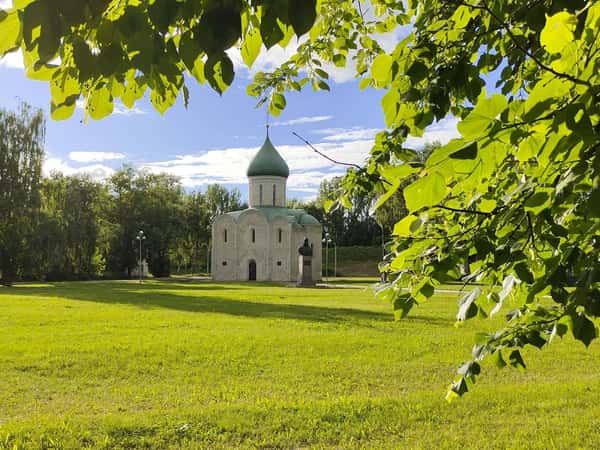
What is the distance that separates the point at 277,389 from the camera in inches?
251

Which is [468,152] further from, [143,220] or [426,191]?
[143,220]

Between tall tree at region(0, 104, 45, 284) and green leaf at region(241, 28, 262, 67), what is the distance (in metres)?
31.9

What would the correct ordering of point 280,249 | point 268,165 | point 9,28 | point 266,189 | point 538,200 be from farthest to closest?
1. point 266,189
2. point 268,165
3. point 280,249
4. point 538,200
5. point 9,28

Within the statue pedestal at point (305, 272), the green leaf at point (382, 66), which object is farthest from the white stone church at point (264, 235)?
the green leaf at point (382, 66)

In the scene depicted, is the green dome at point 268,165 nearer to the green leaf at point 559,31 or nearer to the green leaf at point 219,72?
the green leaf at point 219,72

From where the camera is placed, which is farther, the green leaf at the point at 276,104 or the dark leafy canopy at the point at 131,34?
the green leaf at the point at 276,104

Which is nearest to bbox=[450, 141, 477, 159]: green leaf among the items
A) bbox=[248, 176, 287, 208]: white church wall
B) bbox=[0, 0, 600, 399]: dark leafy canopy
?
bbox=[0, 0, 600, 399]: dark leafy canopy

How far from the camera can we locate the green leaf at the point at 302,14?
1277 millimetres

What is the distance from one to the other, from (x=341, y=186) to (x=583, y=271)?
1.99 meters

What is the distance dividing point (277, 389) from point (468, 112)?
4.99m

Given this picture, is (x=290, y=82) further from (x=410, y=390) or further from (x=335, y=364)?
(x=335, y=364)

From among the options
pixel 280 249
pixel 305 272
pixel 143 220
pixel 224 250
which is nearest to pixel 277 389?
pixel 305 272

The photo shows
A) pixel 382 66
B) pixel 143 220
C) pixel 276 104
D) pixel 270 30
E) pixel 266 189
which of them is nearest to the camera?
pixel 270 30

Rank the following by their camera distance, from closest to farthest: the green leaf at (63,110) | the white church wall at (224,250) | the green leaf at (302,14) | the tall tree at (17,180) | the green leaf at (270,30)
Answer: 1. the green leaf at (302,14)
2. the green leaf at (270,30)
3. the green leaf at (63,110)
4. the tall tree at (17,180)
5. the white church wall at (224,250)
